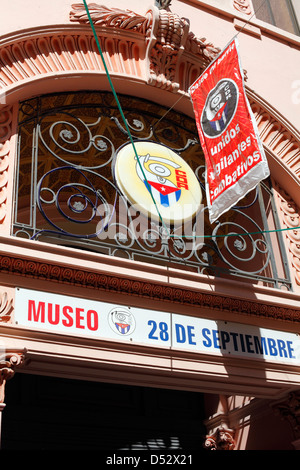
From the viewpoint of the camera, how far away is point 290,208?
7.69 metres

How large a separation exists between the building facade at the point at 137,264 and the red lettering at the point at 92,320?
1 cm

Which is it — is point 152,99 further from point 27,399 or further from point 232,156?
point 27,399

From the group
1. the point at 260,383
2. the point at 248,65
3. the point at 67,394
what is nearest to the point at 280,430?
the point at 260,383

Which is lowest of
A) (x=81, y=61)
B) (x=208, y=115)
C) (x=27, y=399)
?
(x=27, y=399)

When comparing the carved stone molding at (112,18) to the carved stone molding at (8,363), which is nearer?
the carved stone molding at (8,363)

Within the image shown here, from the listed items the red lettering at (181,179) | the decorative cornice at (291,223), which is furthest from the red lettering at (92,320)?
the decorative cornice at (291,223)

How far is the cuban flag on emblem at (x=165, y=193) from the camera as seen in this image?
657 cm

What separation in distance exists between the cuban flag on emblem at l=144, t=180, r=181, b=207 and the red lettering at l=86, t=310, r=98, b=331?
1.62 m

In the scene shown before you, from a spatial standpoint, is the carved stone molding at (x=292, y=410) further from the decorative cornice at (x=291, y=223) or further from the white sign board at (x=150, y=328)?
the decorative cornice at (x=291, y=223)

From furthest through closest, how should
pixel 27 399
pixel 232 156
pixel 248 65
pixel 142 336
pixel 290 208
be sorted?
1. pixel 248 65
2. pixel 290 208
3. pixel 27 399
4. pixel 232 156
5. pixel 142 336

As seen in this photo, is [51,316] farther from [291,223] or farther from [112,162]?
[291,223]

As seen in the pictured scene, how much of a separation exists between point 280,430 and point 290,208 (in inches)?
109

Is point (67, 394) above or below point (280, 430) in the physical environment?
above

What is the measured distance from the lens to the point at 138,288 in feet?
19.0
